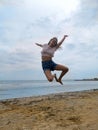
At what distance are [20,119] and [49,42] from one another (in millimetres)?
6604

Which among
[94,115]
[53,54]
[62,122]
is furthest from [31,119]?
[53,54]

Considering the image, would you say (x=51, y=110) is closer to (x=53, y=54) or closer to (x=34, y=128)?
(x=34, y=128)

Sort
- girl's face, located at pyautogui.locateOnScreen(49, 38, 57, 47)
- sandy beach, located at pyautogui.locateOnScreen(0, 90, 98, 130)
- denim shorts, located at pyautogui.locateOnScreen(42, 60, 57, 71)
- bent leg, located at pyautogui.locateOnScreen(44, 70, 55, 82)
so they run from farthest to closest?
sandy beach, located at pyautogui.locateOnScreen(0, 90, 98, 130), denim shorts, located at pyautogui.locateOnScreen(42, 60, 57, 71), bent leg, located at pyautogui.locateOnScreen(44, 70, 55, 82), girl's face, located at pyautogui.locateOnScreen(49, 38, 57, 47)

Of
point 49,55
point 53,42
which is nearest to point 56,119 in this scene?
point 49,55

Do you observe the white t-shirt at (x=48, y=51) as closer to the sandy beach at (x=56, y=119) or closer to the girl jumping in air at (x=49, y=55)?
the girl jumping in air at (x=49, y=55)

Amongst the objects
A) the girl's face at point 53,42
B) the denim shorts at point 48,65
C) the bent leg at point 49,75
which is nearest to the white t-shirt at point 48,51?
the girl's face at point 53,42

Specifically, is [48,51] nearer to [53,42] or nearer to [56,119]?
[53,42]

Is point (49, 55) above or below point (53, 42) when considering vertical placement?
below

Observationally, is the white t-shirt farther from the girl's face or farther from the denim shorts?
the denim shorts

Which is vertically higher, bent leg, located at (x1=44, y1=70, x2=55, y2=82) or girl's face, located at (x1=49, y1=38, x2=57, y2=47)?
girl's face, located at (x1=49, y1=38, x2=57, y2=47)

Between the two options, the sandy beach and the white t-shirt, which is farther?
the sandy beach

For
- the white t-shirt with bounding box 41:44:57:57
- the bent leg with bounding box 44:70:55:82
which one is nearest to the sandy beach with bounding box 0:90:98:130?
the bent leg with bounding box 44:70:55:82

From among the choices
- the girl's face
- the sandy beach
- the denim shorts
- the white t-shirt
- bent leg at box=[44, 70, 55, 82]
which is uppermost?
the girl's face

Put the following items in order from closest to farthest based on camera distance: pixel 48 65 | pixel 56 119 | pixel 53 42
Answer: pixel 53 42, pixel 48 65, pixel 56 119
